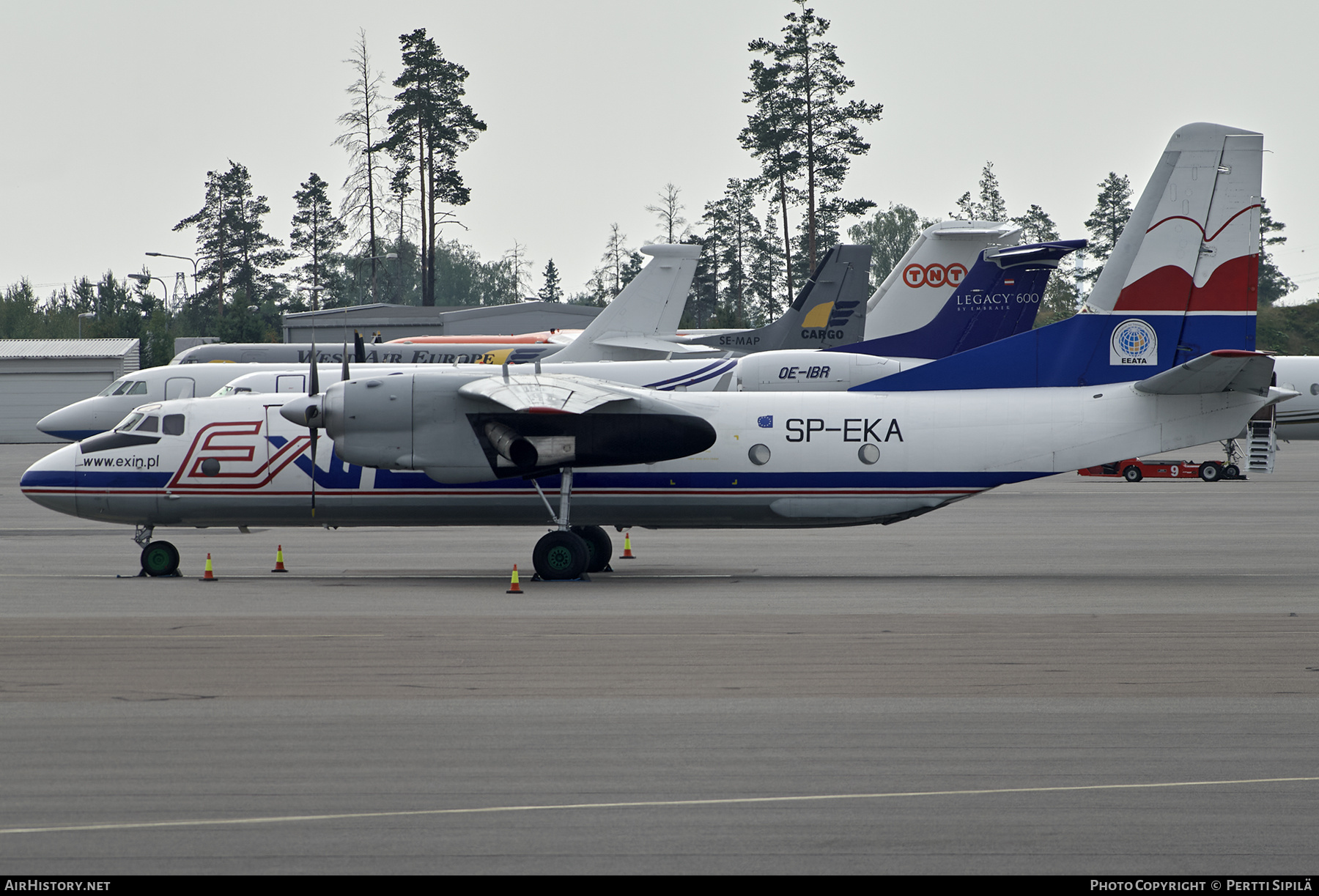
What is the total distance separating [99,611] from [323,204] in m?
102

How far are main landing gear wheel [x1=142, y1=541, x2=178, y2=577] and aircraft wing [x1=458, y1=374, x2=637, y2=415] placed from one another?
5228mm

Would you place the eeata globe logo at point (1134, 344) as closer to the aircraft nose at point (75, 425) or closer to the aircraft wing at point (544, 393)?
Answer: the aircraft wing at point (544, 393)

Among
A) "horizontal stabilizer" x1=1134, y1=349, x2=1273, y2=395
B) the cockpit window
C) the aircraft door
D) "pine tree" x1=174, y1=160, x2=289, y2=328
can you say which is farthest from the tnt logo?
"pine tree" x1=174, y1=160, x2=289, y2=328

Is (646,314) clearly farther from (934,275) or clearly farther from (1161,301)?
(1161,301)

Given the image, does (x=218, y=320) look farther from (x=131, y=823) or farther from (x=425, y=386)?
(x=131, y=823)

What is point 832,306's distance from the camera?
3519 cm

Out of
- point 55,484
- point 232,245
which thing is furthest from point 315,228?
point 55,484

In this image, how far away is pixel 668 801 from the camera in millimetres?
7633

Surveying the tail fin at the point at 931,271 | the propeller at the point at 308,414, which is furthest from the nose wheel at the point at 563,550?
the tail fin at the point at 931,271

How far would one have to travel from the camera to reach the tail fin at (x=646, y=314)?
36.3 metres

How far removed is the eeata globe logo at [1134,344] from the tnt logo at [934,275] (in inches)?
567

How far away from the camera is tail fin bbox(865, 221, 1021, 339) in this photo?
33219mm

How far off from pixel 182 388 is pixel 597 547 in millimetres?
17044

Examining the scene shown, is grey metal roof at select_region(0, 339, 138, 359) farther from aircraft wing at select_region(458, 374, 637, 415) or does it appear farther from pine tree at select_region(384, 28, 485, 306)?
aircraft wing at select_region(458, 374, 637, 415)
